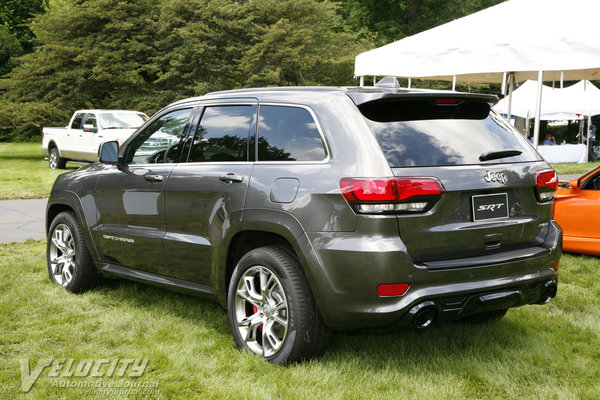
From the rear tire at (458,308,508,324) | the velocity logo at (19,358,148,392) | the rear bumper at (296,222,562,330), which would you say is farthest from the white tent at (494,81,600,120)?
the velocity logo at (19,358,148,392)

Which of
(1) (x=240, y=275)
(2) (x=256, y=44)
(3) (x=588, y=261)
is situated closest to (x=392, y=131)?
(1) (x=240, y=275)

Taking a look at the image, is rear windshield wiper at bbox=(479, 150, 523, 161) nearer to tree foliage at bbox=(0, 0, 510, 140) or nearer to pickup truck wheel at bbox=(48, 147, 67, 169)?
pickup truck wheel at bbox=(48, 147, 67, 169)

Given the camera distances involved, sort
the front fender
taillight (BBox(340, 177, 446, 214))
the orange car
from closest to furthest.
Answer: taillight (BBox(340, 177, 446, 214))
the front fender
the orange car

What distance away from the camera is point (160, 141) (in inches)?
198

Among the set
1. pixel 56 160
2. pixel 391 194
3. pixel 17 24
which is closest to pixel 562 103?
pixel 56 160

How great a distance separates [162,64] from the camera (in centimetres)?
3186

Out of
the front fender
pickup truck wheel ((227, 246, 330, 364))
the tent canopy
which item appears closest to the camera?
pickup truck wheel ((227, 246, 330, 364))

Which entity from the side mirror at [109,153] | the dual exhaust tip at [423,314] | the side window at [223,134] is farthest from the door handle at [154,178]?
the dual exhaust tip at [423,314]

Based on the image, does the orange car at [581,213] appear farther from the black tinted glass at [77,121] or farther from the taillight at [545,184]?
the black tinted glass at [77,121]

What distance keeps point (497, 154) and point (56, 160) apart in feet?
68.0

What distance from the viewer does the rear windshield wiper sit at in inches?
154

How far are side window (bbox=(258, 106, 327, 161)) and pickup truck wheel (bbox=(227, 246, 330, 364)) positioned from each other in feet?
1.95

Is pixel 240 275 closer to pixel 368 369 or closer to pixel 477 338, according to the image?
pixel 368 369

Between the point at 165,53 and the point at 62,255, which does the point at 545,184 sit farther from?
the point at 165,53
